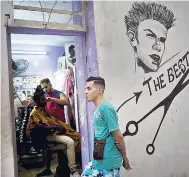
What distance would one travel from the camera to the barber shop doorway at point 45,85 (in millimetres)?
3290

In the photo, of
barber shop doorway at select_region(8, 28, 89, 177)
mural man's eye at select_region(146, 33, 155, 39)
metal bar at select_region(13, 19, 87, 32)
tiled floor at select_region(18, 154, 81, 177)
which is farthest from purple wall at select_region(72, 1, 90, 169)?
tiled floor at select_region(18, 154, 81, 177)

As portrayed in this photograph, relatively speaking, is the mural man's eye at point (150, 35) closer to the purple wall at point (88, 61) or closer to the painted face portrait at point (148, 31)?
the painted face portrait at point (148, 31)

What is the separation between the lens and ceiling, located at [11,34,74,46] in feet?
17.1

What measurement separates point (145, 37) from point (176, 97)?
911mm

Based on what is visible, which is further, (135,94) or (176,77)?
(176,77)

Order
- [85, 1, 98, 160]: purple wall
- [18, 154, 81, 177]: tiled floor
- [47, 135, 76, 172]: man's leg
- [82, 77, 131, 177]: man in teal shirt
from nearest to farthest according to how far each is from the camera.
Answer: [82, 77, 131, 177]: man in teal shirt, [85, 1, 98, 160]: purple wall, [47, 135, 76, 172]: man's leg, [18, 154, 81, 177]: tiled floor

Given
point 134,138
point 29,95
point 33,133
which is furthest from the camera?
point 29,95

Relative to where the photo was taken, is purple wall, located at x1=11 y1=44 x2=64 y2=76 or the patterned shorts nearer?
the patterned shorts

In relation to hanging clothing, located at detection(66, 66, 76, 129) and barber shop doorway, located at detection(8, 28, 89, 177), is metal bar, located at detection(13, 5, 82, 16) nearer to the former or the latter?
barber shop doorway, located at detection(8, 28, 89, 177)

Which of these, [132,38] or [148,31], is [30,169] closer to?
[132,38]

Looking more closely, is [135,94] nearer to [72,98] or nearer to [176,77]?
[176,77]

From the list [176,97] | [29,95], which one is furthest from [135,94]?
[29,95]

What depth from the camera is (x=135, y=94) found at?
11.2ft

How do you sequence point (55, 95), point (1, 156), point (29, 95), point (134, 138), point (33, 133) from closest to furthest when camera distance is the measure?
point (1, 156) → point (134, 138) → point (33, 133) → point (55, 95) → point (29, 95)
